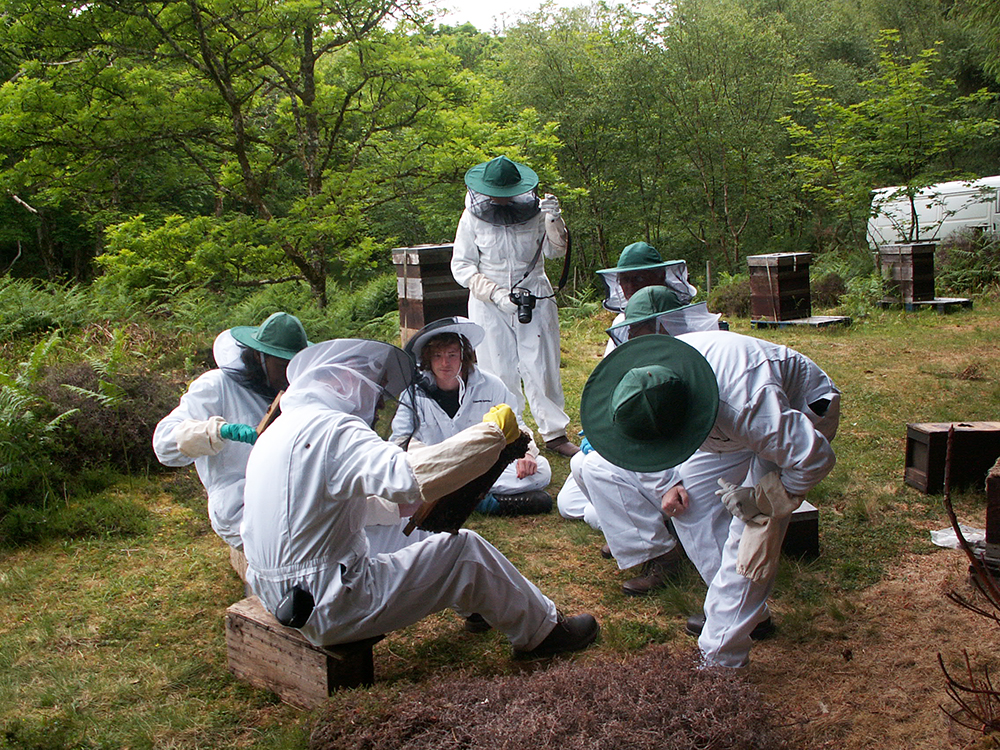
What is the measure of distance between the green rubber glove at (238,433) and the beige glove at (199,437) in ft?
0.13

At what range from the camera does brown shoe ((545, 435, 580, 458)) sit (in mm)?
5688

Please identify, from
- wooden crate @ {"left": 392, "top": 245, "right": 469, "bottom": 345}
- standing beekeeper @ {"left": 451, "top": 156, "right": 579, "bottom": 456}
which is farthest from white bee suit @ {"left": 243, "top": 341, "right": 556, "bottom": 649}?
wooden crate @ {"left": 392, "top": 245, "right": 469, "bottom": 345}

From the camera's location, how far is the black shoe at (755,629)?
10.3ft

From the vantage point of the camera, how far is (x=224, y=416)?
363 cm

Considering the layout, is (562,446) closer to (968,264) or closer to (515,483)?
(515,483)

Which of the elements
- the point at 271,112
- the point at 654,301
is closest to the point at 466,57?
the point at 271,112

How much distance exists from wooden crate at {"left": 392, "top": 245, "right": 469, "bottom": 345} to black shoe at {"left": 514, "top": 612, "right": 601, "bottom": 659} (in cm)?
419

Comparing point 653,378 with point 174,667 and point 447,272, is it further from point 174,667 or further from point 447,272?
point 447,272

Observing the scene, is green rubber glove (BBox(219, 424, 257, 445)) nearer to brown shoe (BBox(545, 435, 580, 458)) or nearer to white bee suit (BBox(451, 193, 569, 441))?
white bee suit (BBox(451, 193, 569, 441))

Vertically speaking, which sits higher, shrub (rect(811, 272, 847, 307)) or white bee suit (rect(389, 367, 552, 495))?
white bee suit (rect(389, 367, 552, 495))

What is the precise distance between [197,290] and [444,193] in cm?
325

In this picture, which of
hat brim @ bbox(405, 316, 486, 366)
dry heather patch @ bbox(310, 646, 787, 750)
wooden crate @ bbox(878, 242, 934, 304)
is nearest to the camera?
dry heather patch @ bbox(310, 646, 787, 750)

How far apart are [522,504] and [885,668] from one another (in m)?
2.29

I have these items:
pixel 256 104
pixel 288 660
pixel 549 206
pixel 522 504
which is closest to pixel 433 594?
pixel 288 660
